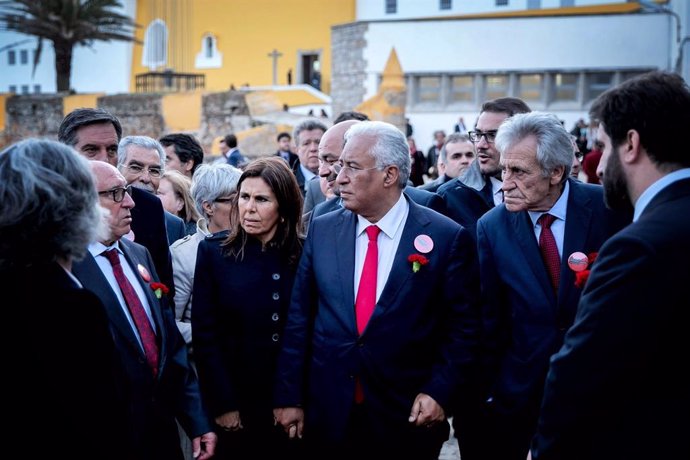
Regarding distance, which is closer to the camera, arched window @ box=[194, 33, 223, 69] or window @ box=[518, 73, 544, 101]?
window @ box=[518, 73, 544, 101]

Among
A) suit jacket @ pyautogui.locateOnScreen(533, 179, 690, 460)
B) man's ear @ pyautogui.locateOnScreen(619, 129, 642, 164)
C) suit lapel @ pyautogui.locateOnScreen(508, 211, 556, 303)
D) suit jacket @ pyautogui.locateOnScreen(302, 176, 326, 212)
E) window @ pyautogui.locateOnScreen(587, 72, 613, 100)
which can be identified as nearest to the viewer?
suit jacket @ pyautogui.locateOnScreen(533, 179, 690, 460)

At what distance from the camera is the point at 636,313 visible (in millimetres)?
2486

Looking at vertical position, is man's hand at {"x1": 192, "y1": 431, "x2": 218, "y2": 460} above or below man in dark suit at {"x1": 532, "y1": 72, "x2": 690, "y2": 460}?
below

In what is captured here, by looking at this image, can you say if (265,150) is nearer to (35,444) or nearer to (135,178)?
(135,178)

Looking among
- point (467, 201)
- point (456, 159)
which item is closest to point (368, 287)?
point (467, 201)

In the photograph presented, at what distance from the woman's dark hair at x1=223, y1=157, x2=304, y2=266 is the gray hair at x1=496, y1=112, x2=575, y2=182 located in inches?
43.3

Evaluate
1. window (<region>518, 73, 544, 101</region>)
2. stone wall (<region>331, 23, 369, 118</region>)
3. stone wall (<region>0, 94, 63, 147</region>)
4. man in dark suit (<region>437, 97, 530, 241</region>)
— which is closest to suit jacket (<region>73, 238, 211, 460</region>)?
man in dark suit (<region>437, 97, 530, 241</region>)

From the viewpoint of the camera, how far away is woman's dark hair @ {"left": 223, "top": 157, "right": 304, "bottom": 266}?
441 cm

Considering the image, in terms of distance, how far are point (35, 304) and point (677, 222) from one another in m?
1.87

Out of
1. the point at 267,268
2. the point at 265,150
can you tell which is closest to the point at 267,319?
the point at 267,268

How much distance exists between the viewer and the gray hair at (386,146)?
422cm

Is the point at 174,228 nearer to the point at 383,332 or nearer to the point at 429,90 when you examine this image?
the point at 383,332

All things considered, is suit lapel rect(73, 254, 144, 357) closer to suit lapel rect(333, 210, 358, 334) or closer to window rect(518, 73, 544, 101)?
suit lapel rect(333, 210, 358, 334)

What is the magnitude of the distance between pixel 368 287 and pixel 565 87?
31678 millimetres
